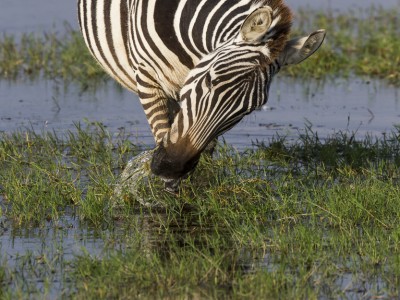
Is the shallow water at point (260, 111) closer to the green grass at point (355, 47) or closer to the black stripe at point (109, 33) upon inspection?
the green grass at point (355, 47)

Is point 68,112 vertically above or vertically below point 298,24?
below

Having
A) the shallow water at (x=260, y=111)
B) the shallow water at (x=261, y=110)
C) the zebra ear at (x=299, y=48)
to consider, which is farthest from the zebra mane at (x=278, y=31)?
the shallow water at (x=260, y=111)

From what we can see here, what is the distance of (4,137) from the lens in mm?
8859

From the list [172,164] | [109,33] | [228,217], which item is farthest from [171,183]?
[109,33]

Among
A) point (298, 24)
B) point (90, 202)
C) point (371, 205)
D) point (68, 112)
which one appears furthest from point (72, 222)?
point (298, 24)

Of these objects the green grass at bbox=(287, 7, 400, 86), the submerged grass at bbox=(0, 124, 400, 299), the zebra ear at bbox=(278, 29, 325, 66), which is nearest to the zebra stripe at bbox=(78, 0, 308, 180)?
the zebra ear at bbox=(278, 29, 325, 66)

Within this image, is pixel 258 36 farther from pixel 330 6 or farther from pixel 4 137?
pixel 330 6

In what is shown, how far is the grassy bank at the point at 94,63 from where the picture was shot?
1195 centimetres

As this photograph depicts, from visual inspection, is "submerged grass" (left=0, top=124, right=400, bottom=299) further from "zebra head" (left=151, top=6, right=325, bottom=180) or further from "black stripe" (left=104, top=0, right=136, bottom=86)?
"black stripe" (left=104, top=0, right=136, bottom=86)

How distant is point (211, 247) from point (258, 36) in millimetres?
1330

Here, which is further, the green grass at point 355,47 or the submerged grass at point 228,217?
the green grass at point 355,47

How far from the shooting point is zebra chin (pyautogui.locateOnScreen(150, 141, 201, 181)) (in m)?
6.35

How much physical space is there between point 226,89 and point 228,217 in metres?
1.05

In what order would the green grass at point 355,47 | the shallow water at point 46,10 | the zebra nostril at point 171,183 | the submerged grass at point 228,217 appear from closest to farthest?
1. the submerged grass at point 228,217
2. the zebra nostril at point 171,183
3. the green grass at point 355,47
4. the shallow water at point 46,10
